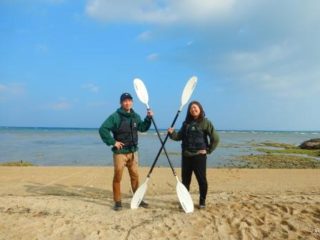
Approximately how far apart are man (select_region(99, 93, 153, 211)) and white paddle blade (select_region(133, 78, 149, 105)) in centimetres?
73

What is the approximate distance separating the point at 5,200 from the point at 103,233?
3209mm

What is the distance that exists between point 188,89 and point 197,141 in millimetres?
1442

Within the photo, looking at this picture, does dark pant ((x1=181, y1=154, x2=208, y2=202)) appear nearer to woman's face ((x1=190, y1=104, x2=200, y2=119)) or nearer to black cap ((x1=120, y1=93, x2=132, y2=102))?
woman's face ((x1=190, y1=104, x2=200, y2=119))

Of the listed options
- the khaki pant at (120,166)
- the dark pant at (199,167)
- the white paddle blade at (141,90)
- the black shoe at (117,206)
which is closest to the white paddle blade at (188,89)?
the white paddle blade at (141,90)

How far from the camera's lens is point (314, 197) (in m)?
7.94

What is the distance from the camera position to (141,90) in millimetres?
7812

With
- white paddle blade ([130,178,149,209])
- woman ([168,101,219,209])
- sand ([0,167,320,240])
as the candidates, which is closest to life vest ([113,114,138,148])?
woman ([168,101,219,209])

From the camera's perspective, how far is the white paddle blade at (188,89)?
299 inches

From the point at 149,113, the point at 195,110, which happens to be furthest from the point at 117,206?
the point at 195,110

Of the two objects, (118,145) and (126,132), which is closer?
(118,145)

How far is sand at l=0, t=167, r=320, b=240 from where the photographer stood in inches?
216

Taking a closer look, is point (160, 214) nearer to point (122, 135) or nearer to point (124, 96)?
point (122, 135)

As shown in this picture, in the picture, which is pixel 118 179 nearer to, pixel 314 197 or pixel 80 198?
pixel 80 198

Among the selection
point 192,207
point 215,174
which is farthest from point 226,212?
point 215,174
